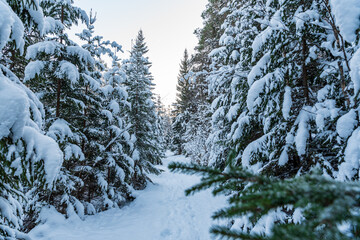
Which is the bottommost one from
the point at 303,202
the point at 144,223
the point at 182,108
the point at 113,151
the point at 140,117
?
the point at 144,223

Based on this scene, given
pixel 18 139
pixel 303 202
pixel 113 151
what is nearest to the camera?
pixel 303 202

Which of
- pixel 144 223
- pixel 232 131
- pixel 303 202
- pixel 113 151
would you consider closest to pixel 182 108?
pixel 113 151

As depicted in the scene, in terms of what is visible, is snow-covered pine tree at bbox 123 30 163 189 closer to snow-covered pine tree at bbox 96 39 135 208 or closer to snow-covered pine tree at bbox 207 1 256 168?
snow-covered pine tree at bbox 96 39 135 208

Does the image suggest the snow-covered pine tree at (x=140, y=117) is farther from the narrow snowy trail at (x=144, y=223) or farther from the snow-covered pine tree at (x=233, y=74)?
the snow-covered pine tree at (x=233, y=74)

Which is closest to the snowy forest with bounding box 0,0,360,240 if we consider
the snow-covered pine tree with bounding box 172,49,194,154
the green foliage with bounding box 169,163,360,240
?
the green foliage with bounding box 169,163,360,240

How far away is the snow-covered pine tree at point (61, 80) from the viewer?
5797mm

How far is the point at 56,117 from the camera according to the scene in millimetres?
6426

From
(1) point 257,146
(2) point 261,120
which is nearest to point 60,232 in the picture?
(1) point 257,146

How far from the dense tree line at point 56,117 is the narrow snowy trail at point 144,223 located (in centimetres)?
53

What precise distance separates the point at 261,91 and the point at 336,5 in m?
1.86

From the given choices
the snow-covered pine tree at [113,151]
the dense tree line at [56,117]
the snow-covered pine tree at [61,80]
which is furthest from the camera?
the snow-covered pine tree at [113,151]

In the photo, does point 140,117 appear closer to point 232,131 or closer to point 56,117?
point 56,117

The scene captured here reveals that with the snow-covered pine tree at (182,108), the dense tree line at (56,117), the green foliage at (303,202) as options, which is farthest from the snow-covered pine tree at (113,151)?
the snow-covered pine tree at (182,108)

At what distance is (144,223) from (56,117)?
16.7ft
